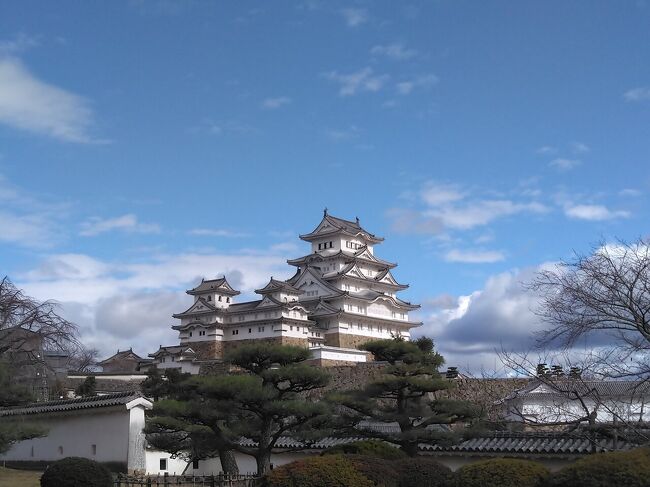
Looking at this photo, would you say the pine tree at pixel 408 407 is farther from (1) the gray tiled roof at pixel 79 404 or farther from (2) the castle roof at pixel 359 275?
(2) the castle roof at pixel 359 275

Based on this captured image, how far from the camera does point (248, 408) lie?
53.6 feet

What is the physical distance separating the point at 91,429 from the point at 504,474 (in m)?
16.2

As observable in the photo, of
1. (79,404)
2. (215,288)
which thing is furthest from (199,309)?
(79,404)

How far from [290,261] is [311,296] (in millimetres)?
5732

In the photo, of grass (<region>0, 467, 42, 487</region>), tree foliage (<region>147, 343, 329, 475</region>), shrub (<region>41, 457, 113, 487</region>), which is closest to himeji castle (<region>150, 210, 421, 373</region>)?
grass (<region>0, 467, 42, 487</region>)

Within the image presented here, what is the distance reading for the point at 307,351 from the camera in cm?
1739

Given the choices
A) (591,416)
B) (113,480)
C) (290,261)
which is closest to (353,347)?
(290,261)

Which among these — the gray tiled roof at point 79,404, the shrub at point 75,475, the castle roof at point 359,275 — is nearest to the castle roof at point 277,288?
the castle roof at point 359,275

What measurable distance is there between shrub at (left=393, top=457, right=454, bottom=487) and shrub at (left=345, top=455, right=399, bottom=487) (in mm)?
210

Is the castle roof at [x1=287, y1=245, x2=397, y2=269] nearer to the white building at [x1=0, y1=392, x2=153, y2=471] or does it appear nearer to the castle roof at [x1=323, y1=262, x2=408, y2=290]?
the castle roof at [x1=323, y1=262, x2=408, y2=290]

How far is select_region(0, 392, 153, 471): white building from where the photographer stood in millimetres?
21812

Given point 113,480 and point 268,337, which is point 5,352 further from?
point 268,337

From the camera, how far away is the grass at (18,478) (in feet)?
60.1

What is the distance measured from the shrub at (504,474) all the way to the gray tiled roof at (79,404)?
13.6 metres
